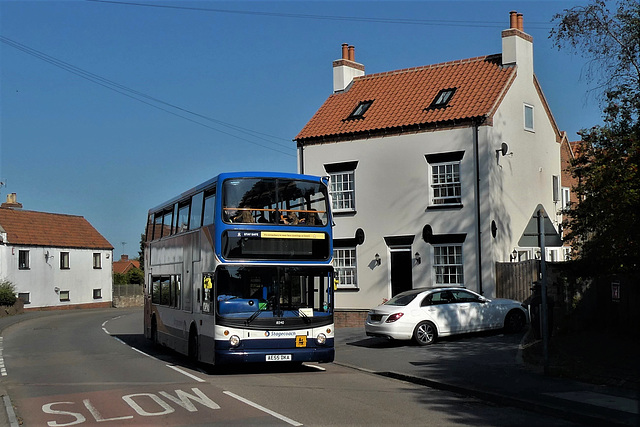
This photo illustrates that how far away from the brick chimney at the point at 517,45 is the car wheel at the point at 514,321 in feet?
38.1

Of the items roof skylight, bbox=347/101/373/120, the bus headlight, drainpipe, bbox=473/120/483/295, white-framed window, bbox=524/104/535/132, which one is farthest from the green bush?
the bus headlight

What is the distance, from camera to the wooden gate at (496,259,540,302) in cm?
2802

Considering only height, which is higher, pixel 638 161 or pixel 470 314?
pixel 638 161

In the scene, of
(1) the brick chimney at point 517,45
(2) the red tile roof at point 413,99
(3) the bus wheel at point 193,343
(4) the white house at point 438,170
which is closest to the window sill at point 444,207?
(4) the white house at point 438,170

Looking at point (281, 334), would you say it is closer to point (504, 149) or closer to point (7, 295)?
point (504, 149)

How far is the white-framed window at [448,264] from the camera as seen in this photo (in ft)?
98.4

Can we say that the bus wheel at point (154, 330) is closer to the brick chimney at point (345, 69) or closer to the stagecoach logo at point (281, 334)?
the stagecoach logo at point (281, 334)

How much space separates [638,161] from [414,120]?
15291 millimetres

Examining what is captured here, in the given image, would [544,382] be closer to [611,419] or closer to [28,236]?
[611,419]

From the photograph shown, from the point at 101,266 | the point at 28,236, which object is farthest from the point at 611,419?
the point at 101,266

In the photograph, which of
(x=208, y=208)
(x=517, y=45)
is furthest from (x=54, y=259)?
(x=208, y=208)

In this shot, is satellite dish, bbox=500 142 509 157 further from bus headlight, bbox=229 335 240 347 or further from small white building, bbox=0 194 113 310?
small white building, bbox=0 194 113 310

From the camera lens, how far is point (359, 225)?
108ft

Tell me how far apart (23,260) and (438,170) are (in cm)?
3799
